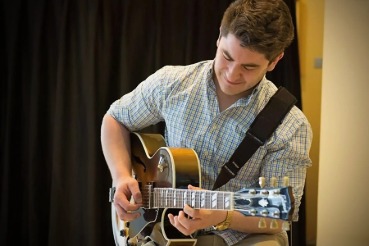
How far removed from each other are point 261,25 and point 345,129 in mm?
1353

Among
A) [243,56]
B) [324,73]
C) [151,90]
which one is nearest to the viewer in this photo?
[243,56]

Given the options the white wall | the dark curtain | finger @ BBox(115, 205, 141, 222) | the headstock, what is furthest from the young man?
the white wall

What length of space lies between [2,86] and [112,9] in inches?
30.3

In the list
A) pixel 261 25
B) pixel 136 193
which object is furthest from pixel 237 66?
pixel 136 193

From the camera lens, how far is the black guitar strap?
1514mm

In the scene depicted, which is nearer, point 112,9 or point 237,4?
point 237,4

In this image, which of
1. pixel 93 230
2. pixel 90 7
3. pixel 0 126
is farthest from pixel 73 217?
pixel 90 7

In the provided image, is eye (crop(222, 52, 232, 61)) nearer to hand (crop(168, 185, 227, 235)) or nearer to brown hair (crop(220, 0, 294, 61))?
brown hair (crop(220, 0, 294, 61))

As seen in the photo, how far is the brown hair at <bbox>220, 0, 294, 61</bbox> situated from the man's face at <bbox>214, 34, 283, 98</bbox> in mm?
21

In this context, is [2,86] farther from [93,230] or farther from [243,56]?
[243,56]

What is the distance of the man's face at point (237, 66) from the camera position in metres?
1.41

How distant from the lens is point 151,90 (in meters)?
1.72

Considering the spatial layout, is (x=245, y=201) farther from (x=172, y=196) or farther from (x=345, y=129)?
(x=345, y=129)

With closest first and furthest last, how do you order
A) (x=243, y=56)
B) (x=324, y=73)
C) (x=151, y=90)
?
(x=243, y=56) < (x=151, y=90) < (x=324, y=73)
